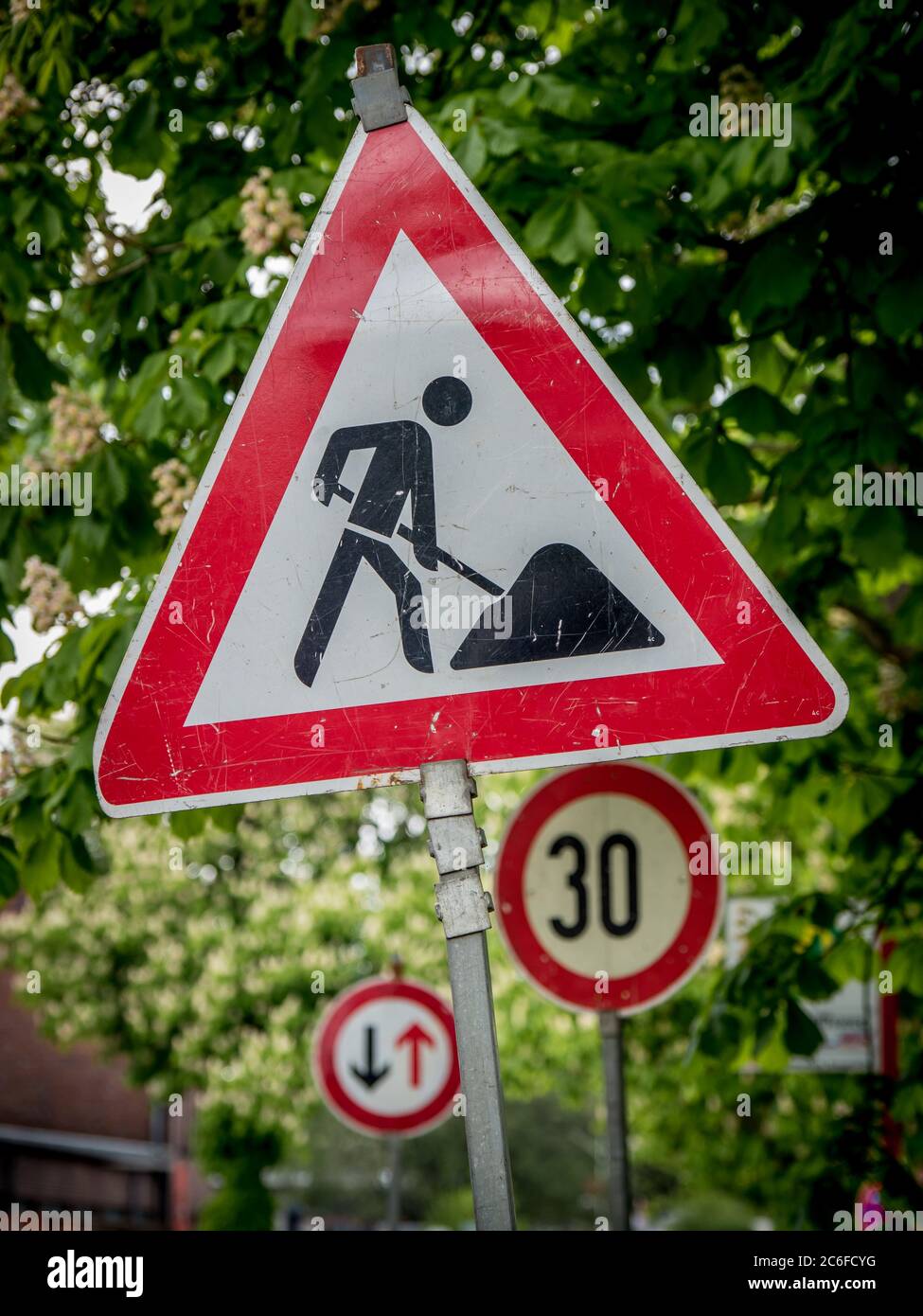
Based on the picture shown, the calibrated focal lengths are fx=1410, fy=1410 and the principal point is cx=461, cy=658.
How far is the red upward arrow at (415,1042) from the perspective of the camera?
673cm

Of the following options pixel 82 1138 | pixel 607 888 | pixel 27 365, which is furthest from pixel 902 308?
pixel 82 1138

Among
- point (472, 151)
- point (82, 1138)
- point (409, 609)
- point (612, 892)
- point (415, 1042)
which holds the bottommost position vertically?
point (82, 1138)

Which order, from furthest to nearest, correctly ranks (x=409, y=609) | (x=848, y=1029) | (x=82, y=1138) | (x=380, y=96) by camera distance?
(x=82, y=1138) → (x=848, y=1029) → (x=380, y=96) → (x=409, y=609)

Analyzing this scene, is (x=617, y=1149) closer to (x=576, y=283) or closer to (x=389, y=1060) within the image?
(x=576, y=283)

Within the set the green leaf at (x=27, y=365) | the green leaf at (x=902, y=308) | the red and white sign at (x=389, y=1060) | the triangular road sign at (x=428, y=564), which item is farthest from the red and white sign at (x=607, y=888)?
the red and white sign at (x=389, y=1060)

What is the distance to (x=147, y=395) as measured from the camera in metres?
3.90

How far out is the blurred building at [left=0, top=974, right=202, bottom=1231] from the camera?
2514cm

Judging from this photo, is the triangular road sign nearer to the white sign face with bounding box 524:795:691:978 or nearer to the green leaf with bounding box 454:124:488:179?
the green leaf with bounding box 454:124:488:179

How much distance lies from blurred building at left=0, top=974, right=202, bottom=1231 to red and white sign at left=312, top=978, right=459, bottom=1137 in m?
17.0

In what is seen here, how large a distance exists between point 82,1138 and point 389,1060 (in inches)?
936

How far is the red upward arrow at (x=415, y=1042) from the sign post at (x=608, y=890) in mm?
2942

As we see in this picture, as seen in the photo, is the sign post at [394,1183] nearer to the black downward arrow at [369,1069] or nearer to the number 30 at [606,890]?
the black downward arrow at [369,1069]

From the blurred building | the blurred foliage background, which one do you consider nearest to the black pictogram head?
the blurred foliage background

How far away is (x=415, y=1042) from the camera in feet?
22.2
